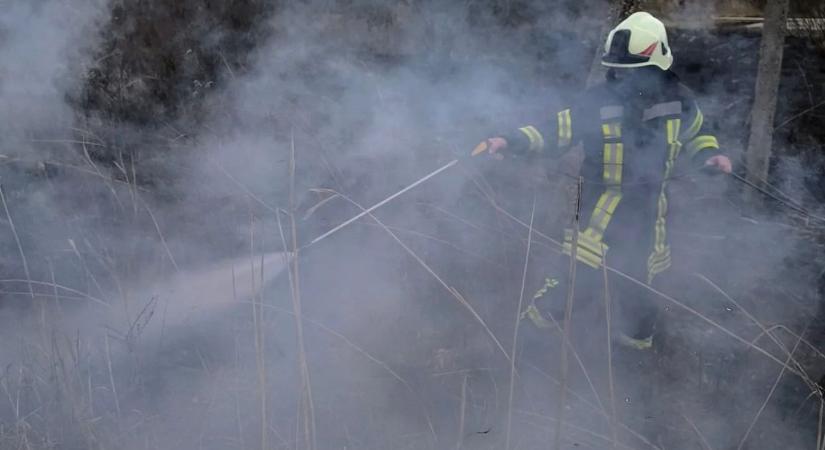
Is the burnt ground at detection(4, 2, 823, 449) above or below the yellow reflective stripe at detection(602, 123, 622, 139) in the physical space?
below

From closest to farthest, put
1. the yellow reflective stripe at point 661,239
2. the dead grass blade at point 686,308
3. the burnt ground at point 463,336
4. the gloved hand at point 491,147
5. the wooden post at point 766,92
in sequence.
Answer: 1. the dead grass blade at point 686,308
2. the burnt ground at point 463,336
3. the gloved hand at point 491,147
4. the yellow reflective stripe at point 661,239
5. the wooden post at point 766,92

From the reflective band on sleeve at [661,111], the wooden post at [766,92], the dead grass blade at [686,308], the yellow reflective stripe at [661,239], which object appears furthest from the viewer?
the wooden post at [766,92]

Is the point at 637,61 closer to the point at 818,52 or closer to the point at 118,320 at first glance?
the point at 118,320

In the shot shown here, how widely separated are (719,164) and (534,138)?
0.69 metres

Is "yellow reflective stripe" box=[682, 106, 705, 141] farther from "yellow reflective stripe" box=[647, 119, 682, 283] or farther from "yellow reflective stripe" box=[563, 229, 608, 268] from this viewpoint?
"yellow reflective stripe" box=[563, 229, 608, 268]

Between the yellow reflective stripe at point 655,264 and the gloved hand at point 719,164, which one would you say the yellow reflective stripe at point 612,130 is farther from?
the yellow reflective stripe at point 655,264

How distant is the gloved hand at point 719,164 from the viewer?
3025mm

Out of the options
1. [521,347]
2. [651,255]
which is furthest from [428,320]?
[651,255]

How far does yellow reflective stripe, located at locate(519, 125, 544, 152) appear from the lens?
3082 mm

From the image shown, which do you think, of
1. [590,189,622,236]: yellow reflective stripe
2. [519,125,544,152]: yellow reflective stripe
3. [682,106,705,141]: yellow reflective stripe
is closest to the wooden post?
[682,106,705,141]: yellow reflective stripe

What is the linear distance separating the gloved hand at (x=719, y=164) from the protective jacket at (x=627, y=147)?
0.05 metres

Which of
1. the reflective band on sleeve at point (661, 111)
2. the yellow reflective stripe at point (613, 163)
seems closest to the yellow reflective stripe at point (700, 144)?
the reflective band on sleeve at point (661, 111)

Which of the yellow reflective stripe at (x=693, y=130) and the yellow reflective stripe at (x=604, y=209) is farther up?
the yellow reflective stripe at (x=693, y=130)

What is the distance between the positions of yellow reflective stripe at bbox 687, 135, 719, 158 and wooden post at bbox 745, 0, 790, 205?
1.41 metres
